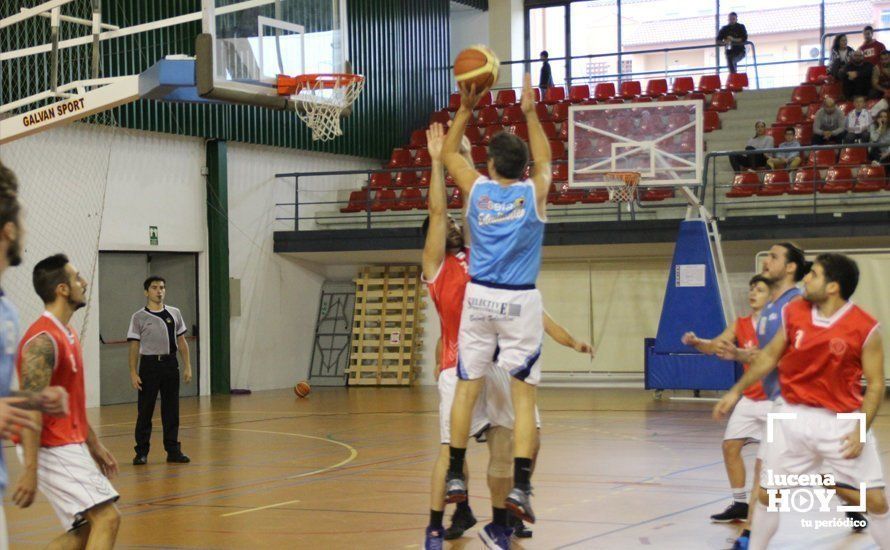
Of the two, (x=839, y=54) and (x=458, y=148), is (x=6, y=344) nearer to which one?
(x=458, y=148)

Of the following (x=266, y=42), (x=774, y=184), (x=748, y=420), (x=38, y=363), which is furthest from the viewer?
(x=774, y=184)

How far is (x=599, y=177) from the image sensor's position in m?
17.9

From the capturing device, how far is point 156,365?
1161cm

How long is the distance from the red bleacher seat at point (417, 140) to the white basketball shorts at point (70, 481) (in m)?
19.5

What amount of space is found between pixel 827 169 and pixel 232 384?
1111 cm

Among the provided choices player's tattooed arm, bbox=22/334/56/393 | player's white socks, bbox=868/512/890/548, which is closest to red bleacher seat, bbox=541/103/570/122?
player's white socks, bbox=868/512/890/548

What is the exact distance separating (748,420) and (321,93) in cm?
665

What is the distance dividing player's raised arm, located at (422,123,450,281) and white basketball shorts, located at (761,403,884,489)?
6.55 feet

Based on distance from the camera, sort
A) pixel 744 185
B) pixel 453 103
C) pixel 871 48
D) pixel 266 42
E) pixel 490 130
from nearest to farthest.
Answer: pixel 266 42 < pixel 744 185 < pixel 871 48 < pixel 490 130 < pixel 453 103

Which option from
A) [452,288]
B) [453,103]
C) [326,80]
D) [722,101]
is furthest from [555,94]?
[452,288]

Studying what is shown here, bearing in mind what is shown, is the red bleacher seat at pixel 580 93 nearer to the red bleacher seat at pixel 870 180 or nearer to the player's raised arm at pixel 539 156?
the red bleacher seat at pixel 870 180

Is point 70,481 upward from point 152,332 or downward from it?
downward

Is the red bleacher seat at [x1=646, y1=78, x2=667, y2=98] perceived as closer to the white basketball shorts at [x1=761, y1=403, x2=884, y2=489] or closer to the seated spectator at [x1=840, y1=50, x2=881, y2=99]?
the seated spectator at [x1=840, y1=50, x2=881, y2=99]

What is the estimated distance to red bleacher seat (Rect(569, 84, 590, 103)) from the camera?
25.0m
